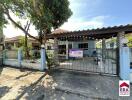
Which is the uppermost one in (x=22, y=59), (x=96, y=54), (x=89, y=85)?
(x=96, y=54)

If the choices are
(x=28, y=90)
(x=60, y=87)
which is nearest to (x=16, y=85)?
(x=28, y=90)

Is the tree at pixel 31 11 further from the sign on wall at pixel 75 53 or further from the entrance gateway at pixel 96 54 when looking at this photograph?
the sign on wall at pixel 75 53

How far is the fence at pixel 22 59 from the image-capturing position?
503 inches

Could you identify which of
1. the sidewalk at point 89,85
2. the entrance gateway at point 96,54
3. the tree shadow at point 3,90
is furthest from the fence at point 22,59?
the tree shadow at point 3,90

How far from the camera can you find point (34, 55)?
570 inches

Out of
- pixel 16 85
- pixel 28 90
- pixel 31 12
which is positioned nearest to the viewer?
pixel 28 90

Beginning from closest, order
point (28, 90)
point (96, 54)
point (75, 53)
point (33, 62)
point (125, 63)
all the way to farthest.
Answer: point (28, 90), point (125, 63), point (75, 53), point (33, 62), point (96, 54)

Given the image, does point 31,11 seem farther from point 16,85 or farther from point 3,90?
point 3,90

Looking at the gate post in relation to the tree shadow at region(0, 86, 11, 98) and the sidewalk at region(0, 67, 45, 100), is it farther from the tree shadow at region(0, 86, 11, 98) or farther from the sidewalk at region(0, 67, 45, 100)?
the tree shadow at region(0, 86, 11, 98)

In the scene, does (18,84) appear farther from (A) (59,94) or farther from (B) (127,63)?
(B) (127,63)

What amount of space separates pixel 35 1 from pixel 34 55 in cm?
455

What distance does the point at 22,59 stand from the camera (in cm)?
1419

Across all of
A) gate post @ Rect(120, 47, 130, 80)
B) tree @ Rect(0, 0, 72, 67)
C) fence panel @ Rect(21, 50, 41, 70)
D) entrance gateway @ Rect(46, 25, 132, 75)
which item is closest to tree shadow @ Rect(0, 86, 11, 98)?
fence panel @ Rect(21, 50, 41, 70)

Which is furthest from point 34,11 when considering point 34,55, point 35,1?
point 34,55
